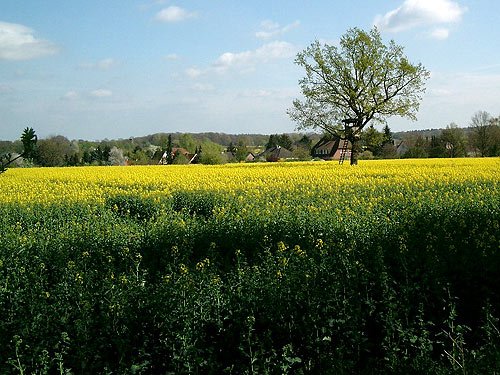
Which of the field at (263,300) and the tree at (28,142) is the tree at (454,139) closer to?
the field at (263,300)

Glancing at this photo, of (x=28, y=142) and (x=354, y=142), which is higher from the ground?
(x=354, y=142)

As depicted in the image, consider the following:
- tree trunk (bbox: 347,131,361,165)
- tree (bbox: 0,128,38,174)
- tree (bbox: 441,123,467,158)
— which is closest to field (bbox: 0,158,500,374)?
tree (bbox: 0,128,38,174)

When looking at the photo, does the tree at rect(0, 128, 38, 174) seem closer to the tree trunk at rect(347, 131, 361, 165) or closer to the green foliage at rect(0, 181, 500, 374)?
the green foliage at rect(0, 181, 500, 374)

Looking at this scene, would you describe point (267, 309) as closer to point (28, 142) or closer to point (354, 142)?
point (28, 142)

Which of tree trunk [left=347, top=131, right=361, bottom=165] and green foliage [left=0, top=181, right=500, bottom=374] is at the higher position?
tree trunk [left=347, top=131, right=361, bottom=165]

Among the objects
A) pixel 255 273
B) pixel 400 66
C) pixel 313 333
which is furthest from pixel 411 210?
pixel 400 66

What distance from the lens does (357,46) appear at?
1510 inches

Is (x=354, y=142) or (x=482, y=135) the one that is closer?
(x=354, y=142)

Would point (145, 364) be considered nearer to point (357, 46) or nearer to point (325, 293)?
point (325, 293)

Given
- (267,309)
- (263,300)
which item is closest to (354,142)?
(263,300)

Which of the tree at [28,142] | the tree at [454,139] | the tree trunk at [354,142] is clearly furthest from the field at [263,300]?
the tree at [454,139]

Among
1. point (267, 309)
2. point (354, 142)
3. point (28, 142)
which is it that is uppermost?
point (354, 142)

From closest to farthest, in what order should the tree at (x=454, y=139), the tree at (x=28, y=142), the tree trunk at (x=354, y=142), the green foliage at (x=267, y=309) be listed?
the tree at (x=28, y=142)
the green foliage at (x=267, y=309)
the tree trunk at (x=354, y=142)
the tree at (x=454, y=139)

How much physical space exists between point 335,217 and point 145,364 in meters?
6.99
